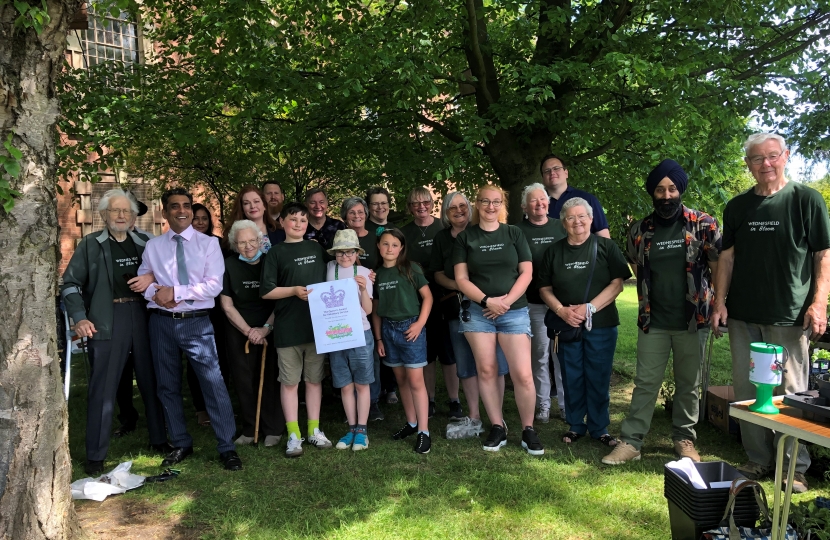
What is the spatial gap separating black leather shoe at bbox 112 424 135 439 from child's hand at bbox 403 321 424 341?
300cm

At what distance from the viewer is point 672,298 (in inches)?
184

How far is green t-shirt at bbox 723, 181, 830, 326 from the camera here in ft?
13.4

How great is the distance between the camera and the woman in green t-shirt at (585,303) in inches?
200

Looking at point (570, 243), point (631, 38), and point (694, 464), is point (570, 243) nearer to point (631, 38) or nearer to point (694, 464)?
point (694, 464)

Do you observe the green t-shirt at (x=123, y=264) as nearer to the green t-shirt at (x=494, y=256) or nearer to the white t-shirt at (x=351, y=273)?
the white t-shirt at (x=351, y=273)

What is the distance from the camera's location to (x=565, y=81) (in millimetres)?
6918

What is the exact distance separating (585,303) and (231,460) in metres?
3.09

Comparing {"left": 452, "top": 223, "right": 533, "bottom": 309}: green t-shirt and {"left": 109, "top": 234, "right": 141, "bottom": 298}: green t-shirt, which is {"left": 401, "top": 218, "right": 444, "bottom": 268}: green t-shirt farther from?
{"left": 109, "top": 234, "right": 141, "bottom": 298}: green t-shirt

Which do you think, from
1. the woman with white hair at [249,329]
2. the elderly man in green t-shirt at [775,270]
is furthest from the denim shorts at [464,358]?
the elderly man in green t-shirt at [775,270]

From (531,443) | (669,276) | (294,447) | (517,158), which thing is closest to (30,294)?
(294,447)

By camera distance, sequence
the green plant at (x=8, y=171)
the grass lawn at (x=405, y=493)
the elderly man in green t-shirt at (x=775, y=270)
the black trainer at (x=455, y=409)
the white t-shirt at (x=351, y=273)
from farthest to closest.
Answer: the black trainer at (x=455, y=409)
the white t-shirt at (x=351, y=273)
the elderly man in green t-shirt at (x=775, y=270)
the grass lawn at (x=405, y=493)
the green plant at (x=8, y=171)

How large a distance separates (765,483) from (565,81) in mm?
4500

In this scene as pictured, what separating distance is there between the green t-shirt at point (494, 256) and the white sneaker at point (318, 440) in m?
1.86

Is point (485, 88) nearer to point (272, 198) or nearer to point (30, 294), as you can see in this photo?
point (272, 198)
